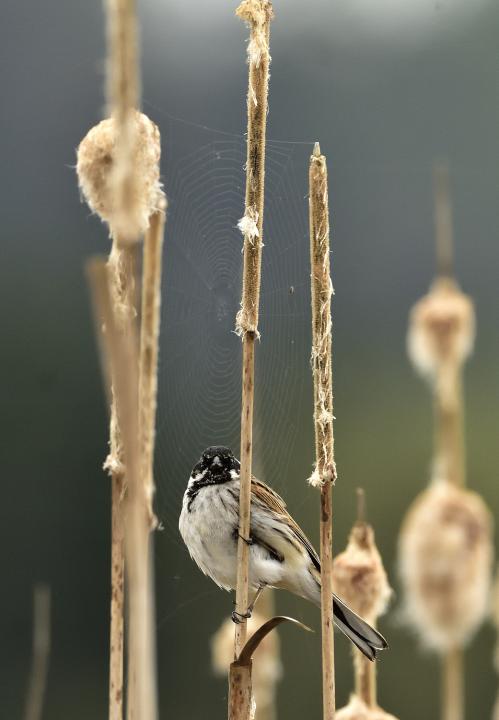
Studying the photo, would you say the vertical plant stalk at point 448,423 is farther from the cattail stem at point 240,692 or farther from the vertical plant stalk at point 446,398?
the cattail stem at point 240,692

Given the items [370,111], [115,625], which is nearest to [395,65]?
[370,111]

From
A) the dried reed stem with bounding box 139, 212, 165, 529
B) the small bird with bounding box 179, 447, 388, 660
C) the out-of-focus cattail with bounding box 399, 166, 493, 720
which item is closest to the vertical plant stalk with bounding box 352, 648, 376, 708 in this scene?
the dried reed stem with bounding box 139, 212, 165, 529

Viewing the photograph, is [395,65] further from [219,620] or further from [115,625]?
[115,625]

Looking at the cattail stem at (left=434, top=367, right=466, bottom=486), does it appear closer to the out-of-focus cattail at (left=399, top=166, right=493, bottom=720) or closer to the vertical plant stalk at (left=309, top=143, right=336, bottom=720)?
the out-of-focus cattail at (left=399, top=166, right=493, bottom=720)

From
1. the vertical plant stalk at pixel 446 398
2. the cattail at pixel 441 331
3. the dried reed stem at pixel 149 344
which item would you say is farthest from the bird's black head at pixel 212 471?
the vertical plant stalk at pixel 446 398

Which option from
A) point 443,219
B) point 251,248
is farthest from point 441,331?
point 251,248

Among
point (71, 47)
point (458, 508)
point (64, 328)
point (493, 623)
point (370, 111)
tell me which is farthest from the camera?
point (71, 47)

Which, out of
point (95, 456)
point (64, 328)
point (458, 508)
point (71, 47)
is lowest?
point (458, 508)
